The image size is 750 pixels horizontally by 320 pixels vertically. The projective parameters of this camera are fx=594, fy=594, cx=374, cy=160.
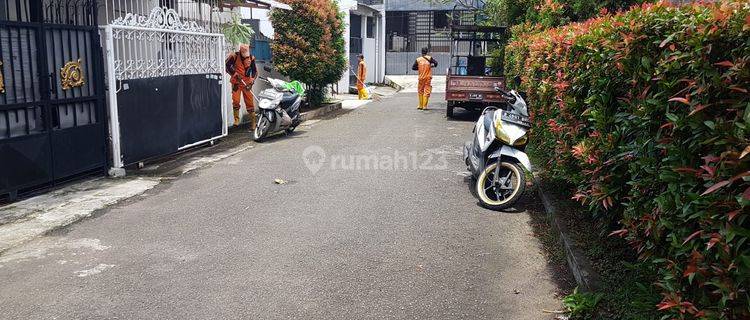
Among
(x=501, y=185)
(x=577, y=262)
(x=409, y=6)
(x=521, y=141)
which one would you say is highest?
(x=409, y=6)

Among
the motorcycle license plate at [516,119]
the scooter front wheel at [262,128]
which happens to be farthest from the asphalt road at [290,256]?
the scooter front wheel at [262,128]

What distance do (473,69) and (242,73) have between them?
798cm

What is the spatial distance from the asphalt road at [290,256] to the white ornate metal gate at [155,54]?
5.14ft

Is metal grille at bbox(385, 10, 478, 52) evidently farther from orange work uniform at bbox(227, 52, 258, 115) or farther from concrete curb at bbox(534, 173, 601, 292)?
concrete curb at bbox(534, 173, 601, 292)

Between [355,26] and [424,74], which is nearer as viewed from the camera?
[424,74]

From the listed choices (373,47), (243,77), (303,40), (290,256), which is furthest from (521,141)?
(373,47)

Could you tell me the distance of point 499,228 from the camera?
607cm

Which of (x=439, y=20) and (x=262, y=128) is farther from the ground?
(x=439, y=20)

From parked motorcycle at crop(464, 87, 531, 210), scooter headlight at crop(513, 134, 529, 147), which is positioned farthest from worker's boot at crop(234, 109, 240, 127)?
scooter headlight at crop(513, 134, 529, 147)

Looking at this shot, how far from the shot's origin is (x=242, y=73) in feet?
41.9

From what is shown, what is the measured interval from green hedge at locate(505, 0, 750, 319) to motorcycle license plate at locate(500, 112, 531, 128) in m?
2.00

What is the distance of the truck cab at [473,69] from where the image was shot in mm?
15453

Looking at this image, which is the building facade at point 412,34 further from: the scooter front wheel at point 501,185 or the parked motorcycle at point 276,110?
the scooter front wheel at point 501,185

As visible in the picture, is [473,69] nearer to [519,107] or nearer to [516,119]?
[519,107]
